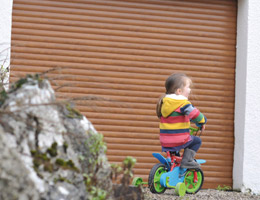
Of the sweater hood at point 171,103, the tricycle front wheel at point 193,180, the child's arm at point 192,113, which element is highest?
the sweater hood at point 171,103

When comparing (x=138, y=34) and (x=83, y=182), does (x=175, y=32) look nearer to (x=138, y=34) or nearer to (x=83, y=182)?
(x=138, y=34)

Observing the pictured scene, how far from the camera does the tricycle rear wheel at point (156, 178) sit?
5227 mm

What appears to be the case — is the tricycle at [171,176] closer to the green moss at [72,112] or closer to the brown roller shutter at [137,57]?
the brown roller shutter at [137,57]

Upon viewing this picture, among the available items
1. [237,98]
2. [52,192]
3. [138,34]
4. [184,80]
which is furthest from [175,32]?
[52,192]

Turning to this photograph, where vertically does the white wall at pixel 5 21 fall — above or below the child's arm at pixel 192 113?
above

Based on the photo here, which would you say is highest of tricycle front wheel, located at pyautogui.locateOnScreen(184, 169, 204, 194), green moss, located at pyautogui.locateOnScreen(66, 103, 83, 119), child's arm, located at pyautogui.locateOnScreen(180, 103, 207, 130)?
child's arm, located at pyautogui.locateOnScreen(180, 103, 207, 130)

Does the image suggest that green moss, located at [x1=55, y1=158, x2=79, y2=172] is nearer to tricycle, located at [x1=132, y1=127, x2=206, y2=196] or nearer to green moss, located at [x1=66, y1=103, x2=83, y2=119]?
green moss, located at [x1=66, y1=103, x2=83, y2=119]

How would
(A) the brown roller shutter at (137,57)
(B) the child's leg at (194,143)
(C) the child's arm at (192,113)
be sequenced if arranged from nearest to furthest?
(C) the child's arm at (192,113) → (B) the child's leg at (194,143) → (A) the brown roller shutter at (137,57)

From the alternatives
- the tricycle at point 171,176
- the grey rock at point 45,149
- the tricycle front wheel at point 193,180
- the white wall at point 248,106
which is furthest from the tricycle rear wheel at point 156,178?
the grey rock at point 45,149

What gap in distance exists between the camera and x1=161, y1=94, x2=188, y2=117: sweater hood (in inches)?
206

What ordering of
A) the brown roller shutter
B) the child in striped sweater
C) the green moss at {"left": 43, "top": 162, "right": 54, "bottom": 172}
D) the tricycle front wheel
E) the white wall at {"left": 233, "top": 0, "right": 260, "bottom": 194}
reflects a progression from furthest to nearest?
the white wall at {"left": 233, "top": 0, "right": 260, "bottom": 194}
the brown roller shutter
the tricycle front wheel
the child in striped sweater
the green moss at {"left": 43, "top": 162, "right": 54, "bottom": 172}

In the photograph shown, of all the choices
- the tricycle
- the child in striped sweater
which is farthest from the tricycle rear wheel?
the child in striped sweater

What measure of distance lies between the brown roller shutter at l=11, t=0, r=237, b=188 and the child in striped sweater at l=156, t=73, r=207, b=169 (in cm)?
145

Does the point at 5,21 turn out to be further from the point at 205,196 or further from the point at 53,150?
the point at 53,150
